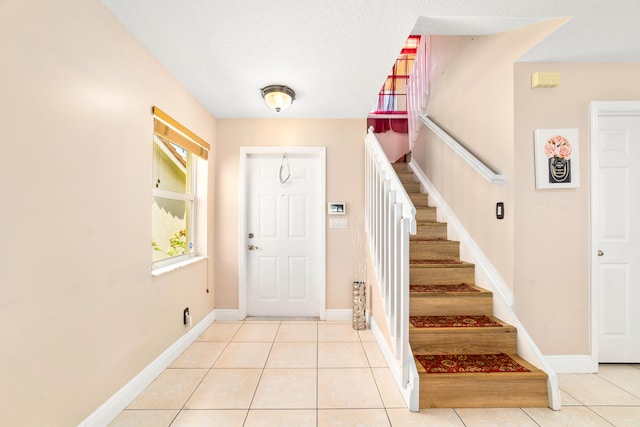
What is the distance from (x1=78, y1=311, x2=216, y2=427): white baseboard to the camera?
Answer: 1.67 metres

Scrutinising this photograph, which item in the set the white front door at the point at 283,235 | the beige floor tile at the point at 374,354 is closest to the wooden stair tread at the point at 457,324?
the beige floor tile at the point at 374,354

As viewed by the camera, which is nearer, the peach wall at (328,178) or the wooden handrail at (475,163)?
the wooden handrail at (475,163)

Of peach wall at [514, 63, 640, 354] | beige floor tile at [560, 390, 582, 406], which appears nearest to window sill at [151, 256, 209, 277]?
peach wall at [514, 63, 640, 354]

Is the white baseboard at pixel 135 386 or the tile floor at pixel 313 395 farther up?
the white baseboard at pixel 135 386

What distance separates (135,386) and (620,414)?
2929 millimetres

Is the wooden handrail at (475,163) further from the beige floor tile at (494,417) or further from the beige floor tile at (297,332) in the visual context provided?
the beige floor tile at (297,332)

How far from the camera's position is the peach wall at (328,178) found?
3.52 metres

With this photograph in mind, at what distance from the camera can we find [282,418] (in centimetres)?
178

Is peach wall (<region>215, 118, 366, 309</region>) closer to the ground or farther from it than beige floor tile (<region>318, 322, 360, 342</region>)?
farther from it

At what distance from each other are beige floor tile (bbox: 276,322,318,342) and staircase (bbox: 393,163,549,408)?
1079 millimetres

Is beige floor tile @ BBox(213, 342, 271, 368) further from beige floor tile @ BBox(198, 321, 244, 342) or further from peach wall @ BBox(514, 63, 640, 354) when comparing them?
peach wall @ BBox(514, 63, 640, 354)

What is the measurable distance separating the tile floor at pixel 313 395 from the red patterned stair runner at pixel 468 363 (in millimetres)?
219

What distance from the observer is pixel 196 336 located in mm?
2971

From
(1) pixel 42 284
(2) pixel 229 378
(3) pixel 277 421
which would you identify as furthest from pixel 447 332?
(1) pixel 42 284
